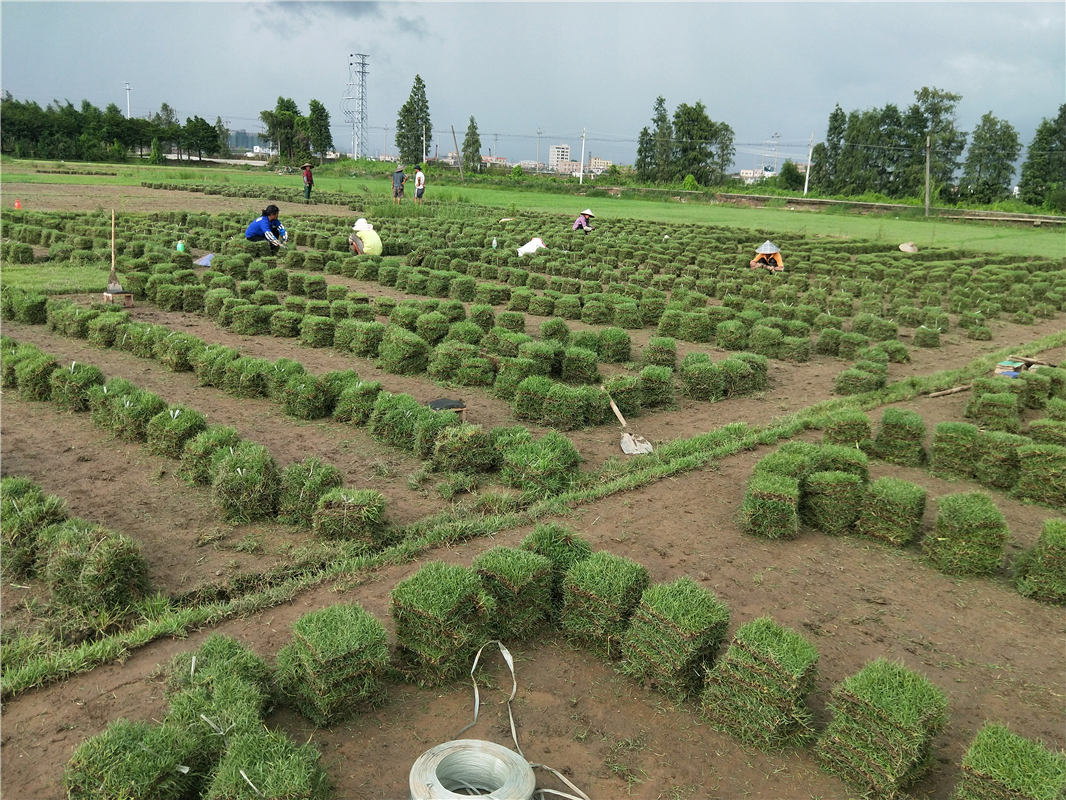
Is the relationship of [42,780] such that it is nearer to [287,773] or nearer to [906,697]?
[287,773]

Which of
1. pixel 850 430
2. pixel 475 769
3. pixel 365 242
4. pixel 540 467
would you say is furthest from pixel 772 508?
pixel 365 242

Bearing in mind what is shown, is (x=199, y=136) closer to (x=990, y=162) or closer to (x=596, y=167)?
(x=990, y=162)

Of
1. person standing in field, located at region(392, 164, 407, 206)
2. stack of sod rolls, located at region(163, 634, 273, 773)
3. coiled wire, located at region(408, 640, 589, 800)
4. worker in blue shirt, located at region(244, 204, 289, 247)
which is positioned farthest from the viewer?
person standing in field, located at region(392, 164, 407, 206)

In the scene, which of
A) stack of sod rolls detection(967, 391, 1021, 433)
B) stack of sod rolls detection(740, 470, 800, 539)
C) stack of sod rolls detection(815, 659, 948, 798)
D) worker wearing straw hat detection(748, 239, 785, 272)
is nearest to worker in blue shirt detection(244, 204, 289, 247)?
worker wearing straw hat detection(748, 239, 785, 272)

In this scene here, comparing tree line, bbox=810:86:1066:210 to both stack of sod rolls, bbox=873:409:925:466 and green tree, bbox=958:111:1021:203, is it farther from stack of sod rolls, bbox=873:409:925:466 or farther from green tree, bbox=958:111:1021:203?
stack of sod rolls, bbox=873:409:925:466

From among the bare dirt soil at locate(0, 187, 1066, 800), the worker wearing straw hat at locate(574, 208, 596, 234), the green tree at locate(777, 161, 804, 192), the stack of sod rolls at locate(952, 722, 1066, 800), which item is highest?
the green tree at locate(777, 161, 804, 192)

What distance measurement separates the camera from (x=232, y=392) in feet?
33.7

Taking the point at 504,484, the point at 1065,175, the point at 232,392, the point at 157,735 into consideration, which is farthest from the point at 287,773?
the point at 1065,175

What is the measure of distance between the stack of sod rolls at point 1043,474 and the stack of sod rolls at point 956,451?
1.80 ft

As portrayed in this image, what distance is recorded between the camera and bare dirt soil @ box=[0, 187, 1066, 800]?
4277 millimetres

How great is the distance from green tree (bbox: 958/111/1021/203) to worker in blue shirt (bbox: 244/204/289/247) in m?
64.1

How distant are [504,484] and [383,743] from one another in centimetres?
385

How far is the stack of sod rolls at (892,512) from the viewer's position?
22.9 feet

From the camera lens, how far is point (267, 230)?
20500 millimetres
